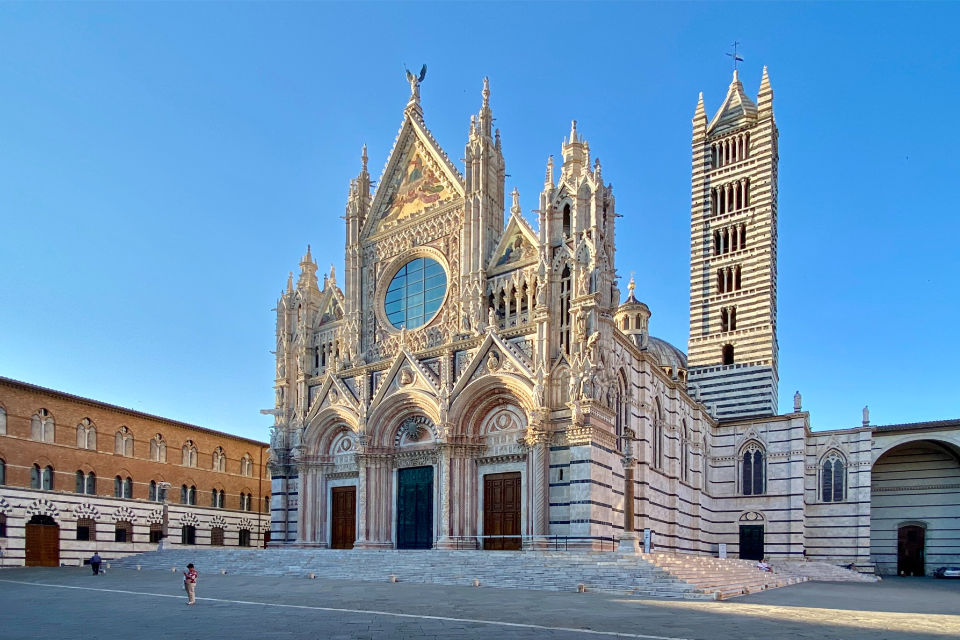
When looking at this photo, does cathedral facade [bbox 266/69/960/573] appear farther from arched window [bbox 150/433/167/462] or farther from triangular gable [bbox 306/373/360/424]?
arched window [bbox 150/433/167/462]

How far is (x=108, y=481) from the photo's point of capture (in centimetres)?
4050

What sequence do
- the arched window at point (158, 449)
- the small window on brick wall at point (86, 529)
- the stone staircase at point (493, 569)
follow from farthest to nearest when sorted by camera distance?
1. the arched window at point (158, 449)
2. the small window on brick wall at point (86, 529)
3. the stone staircase at point (493, 569)

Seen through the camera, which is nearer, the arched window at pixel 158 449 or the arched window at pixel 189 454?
the arched window at pixel 158 449

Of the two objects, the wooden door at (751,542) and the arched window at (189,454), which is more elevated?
the arched window at (189,454)

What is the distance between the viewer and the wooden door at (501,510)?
30.0m

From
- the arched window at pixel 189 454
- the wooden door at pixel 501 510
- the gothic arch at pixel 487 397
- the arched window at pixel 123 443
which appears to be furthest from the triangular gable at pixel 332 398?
the arched window at pixel 189 454

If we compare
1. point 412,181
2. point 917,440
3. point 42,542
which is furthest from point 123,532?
point 917,440

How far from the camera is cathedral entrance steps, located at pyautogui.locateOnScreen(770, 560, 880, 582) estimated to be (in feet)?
128

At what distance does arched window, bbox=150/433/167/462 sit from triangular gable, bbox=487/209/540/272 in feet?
74.9

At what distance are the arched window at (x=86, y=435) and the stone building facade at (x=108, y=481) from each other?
0.05 meters

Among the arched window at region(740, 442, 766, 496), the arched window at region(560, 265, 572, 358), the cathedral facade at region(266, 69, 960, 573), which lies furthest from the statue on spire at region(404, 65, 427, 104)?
the arched window at region(740, 442, 766, 496)

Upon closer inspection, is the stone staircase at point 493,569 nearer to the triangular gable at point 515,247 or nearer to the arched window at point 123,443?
the triangular gable at point 515,247

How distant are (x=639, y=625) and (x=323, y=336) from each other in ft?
88.8

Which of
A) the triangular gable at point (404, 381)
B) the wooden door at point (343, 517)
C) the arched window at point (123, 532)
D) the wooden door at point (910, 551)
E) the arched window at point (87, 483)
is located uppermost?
the triangular gable at point (404, 381)
